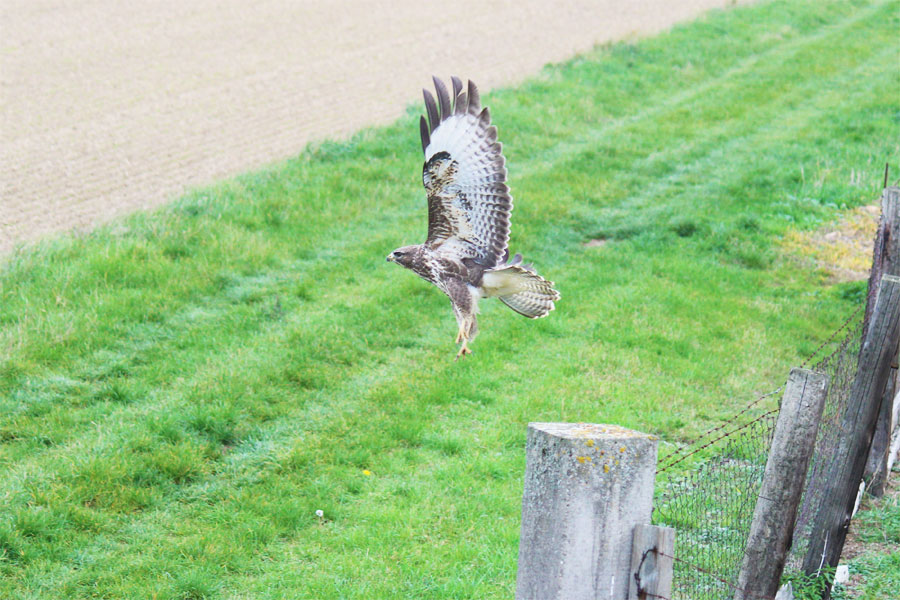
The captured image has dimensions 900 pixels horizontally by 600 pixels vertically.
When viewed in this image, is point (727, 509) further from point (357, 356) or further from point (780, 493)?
point (357, 356)

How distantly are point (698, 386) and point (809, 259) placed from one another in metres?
3.84

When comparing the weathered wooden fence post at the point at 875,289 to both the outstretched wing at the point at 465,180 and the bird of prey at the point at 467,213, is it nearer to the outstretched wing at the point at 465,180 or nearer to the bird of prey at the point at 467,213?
the bird of prey at the point at 467,213

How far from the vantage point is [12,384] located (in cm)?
770

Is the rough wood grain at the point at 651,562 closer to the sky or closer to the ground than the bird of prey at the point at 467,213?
closer to the ground

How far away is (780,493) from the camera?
4.11m

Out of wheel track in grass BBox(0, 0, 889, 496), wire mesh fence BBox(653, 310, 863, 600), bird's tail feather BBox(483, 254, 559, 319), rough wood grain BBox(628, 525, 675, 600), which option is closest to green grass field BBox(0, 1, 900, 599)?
wheel track in grass BBox(0, 0, 889, 496)

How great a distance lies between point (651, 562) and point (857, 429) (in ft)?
9.73

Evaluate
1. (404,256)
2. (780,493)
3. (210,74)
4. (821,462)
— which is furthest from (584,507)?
(210,74)

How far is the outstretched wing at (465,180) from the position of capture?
5371 millimetres

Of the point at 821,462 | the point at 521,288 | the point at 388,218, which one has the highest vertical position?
the point at 521,288

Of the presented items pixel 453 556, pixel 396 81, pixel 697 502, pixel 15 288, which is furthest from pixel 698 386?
pixel 396 81

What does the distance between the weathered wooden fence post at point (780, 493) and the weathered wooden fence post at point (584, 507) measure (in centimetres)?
153

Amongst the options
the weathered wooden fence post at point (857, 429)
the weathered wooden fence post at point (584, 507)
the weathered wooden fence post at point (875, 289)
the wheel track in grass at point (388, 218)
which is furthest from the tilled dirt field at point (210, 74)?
the weathered wooden fence post at point (584, 507)

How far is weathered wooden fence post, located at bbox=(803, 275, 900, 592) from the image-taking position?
5.11 meters
